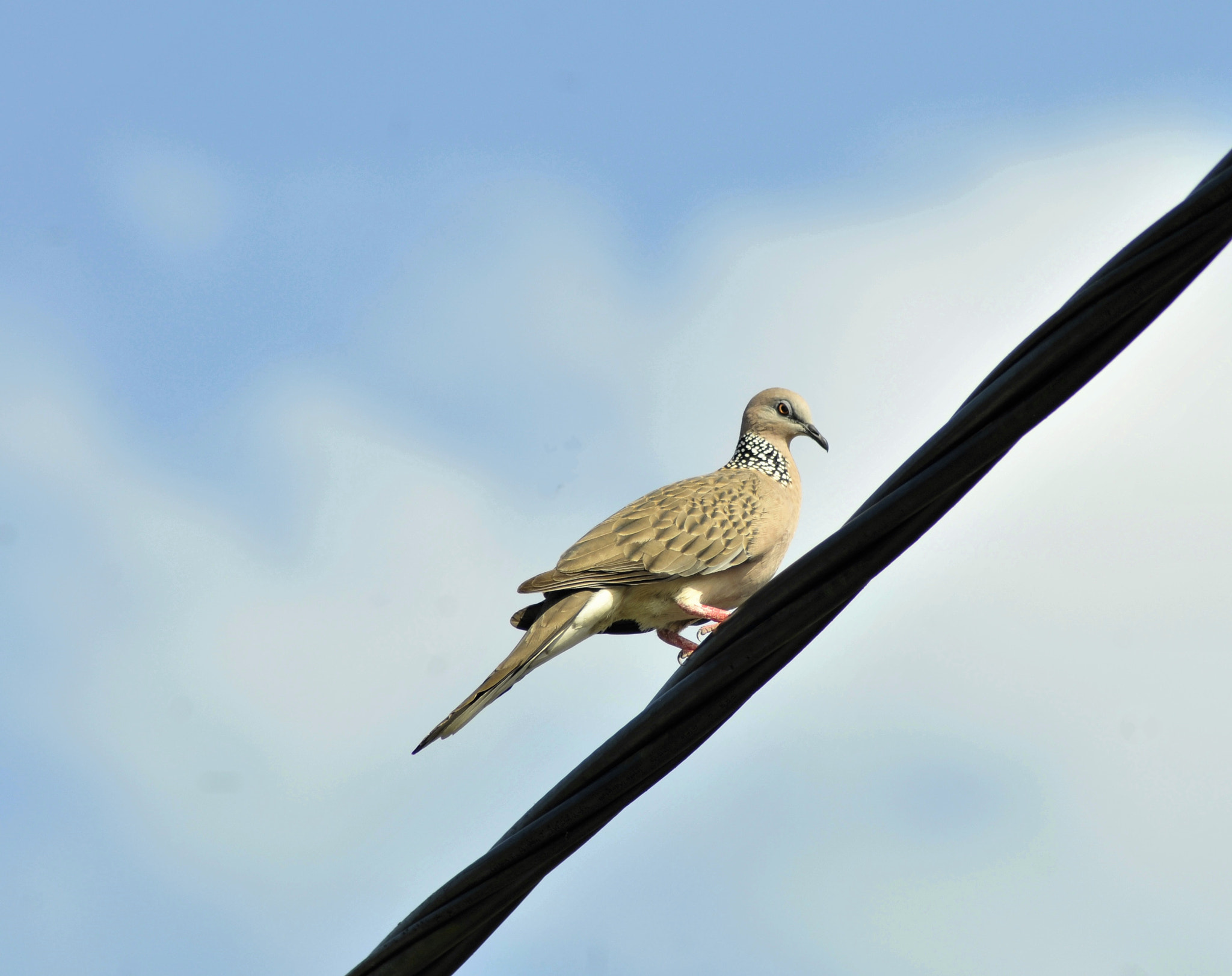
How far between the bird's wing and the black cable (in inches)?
110

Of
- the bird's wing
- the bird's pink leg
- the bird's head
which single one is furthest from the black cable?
the bird's head

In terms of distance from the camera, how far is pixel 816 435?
22.7 feet

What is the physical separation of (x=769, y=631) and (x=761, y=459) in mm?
4812

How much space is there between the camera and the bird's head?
6.90 metres

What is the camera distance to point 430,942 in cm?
203

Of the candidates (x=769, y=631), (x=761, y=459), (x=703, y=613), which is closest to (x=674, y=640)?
(x=703, y=613)

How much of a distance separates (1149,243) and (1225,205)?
0.37 ft

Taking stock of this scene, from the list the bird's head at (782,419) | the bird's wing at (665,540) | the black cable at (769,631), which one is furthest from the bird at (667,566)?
the black cable at (769,631)

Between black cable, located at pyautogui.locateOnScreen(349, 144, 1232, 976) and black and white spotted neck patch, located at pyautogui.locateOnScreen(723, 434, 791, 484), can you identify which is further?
black and white spotted neck patch, located at pyautogui.locateOnScreen(723, 434, 791, 484)

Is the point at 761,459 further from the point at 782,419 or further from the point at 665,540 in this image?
the point at 665,540

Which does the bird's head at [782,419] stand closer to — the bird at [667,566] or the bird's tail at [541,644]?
the bird at [667,566]

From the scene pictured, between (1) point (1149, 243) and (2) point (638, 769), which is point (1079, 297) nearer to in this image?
(1) point (1149, 243)

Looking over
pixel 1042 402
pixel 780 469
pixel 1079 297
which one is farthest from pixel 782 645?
pixel 780 469

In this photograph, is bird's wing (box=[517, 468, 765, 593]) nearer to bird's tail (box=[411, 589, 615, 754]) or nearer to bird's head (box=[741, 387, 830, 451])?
bird's tail (box=[411, 589, 615, 754])
